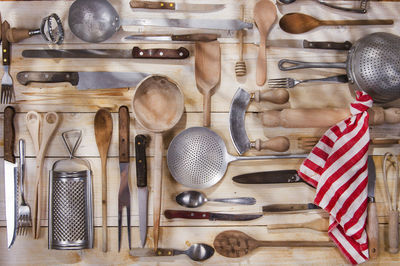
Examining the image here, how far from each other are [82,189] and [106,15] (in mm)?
639

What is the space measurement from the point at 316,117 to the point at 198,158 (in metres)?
0.45

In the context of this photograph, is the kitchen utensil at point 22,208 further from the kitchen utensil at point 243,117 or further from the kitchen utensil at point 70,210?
the kitchen utensil at point 243,117

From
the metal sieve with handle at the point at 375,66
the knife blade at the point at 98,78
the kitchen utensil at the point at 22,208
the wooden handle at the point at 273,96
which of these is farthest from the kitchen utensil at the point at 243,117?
the kitchen utensil at the point at 22,208

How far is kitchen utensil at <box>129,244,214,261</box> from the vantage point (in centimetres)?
138

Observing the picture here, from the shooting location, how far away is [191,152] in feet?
4.57

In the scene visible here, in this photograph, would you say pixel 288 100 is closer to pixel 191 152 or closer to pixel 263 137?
pixel 263 137

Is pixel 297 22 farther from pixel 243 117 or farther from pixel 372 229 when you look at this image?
pixel 372 229

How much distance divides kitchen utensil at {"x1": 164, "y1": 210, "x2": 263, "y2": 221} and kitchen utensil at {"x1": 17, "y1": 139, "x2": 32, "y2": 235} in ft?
1.65

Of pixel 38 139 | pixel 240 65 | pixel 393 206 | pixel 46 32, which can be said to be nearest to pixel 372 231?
pixel 393 206

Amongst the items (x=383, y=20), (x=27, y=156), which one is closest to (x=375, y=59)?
(x=383, y=20)

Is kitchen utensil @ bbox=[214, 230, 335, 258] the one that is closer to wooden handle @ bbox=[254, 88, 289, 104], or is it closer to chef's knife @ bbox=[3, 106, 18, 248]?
wooden handle @ bbox=[254, 88, 289, 104]

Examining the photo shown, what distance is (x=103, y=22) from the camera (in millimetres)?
1396

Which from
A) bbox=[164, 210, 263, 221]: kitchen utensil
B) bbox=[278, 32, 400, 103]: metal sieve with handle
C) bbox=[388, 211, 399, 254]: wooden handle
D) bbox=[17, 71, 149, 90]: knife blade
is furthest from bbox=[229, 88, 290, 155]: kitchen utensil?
bbox=[388, 211, 399, 254]: wooden handle

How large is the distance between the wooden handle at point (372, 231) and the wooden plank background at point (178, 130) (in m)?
0.08
